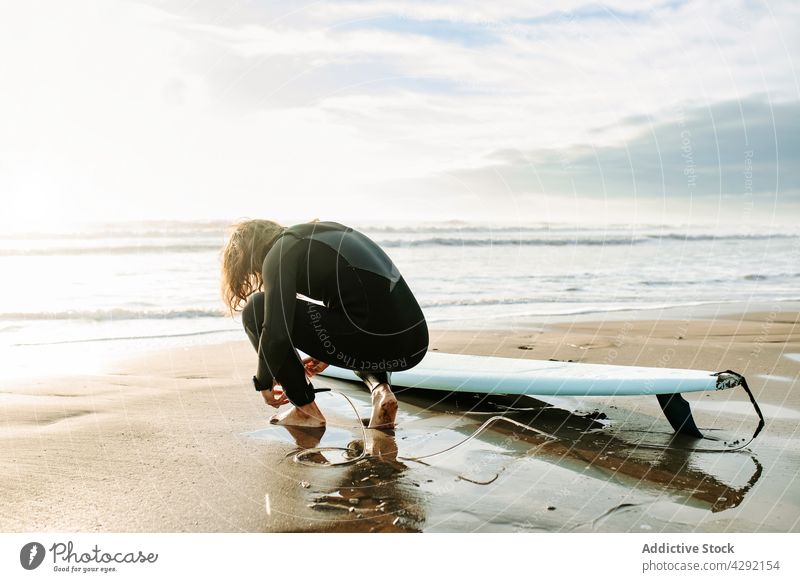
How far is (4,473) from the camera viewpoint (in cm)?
208

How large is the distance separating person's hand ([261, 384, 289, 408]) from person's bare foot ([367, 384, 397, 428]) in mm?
322

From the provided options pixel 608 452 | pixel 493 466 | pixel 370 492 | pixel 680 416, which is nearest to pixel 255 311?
pixel 370 492

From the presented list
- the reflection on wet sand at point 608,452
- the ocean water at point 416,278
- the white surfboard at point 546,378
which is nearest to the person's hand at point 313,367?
the white surfboard at point 546,378

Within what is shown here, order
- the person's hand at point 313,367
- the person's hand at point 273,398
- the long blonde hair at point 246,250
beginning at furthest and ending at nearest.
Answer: the person's hand at point 313,367, the person's hand at point 273,398, the long blonde hair at point 246,250

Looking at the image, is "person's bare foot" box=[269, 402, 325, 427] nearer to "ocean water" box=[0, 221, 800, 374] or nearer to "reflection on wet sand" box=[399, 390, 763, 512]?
"reflection on wet sand" box=[399, 390, 763, 512]

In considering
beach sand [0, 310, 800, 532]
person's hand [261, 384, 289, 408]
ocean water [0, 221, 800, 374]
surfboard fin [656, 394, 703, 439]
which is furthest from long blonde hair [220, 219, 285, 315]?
ocean water [0, 221, 800, 374]

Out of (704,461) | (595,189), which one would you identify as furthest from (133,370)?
Result: (595,189)

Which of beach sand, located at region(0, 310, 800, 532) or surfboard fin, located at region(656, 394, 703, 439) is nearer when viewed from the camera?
beach sand, located at region(0, 310, 800, 532)

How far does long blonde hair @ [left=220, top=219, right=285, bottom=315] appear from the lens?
7.56 ft

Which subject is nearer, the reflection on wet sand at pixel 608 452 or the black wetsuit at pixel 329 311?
the reflection on wet sand at pixel 608 452

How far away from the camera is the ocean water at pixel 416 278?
470cm

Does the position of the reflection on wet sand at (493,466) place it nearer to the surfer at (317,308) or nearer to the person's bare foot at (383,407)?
the person's bare foot at (383,407)
